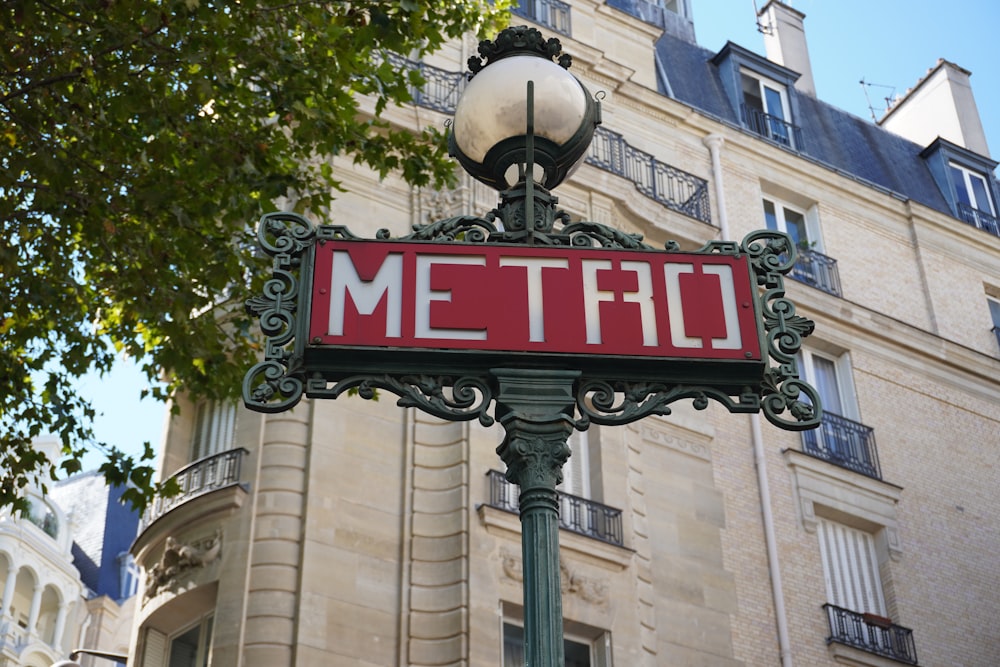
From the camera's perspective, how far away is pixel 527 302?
533 cm

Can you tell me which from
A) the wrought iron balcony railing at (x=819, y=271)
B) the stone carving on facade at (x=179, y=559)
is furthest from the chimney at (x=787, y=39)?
the stone carving on facade at (x=179, y=559)

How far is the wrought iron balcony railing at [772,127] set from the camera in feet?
82.2

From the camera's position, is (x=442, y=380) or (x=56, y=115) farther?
(x=56, y=115)

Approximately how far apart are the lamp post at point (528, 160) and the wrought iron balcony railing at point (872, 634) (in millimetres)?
14402

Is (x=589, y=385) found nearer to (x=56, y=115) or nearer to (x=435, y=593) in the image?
(x=56, y=115)

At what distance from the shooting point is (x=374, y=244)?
5457 mm

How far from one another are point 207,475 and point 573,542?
4.31 metres

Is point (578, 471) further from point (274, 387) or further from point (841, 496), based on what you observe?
point (274, 387)

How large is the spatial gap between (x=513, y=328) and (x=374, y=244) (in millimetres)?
610

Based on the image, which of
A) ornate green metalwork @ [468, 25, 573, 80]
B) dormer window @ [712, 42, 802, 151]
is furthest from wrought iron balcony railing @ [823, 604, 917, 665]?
ornate green metalwork @ [468, 25, 573, 80]

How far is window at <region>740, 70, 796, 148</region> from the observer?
82.4 ft

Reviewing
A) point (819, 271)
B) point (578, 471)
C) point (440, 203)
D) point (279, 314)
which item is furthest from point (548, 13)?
point (279, 314)

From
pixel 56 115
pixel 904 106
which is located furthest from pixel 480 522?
pixel 904 106

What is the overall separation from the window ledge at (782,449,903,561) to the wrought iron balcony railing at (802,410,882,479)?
200 millimetres
